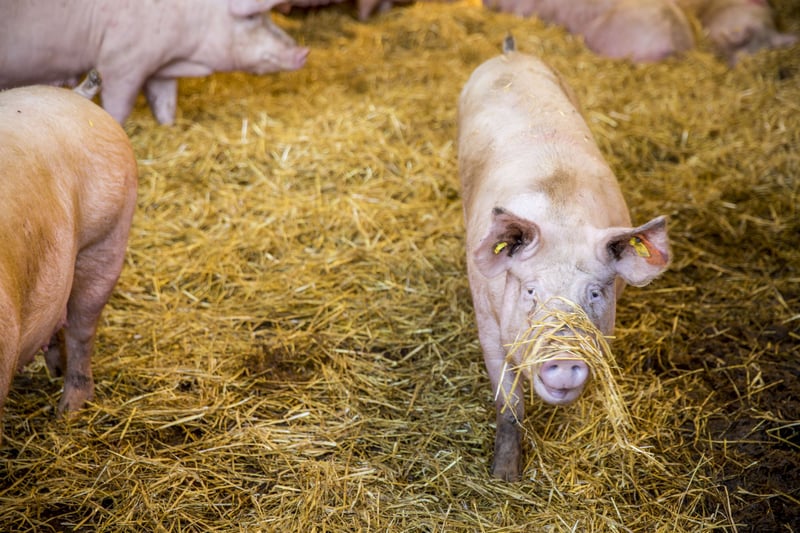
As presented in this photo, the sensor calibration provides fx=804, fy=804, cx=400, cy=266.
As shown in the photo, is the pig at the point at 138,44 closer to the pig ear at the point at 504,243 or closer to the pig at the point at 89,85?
the pig at the point at 89,85

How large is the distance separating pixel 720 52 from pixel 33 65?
5910mm

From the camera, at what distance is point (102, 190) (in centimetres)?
304

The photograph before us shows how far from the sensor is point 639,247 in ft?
9.06

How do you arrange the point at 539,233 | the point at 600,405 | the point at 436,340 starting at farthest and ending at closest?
the point at 436,340, the point at 600,405, the point at 539,233

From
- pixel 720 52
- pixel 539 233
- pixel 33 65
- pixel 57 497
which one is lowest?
pixel 720 52

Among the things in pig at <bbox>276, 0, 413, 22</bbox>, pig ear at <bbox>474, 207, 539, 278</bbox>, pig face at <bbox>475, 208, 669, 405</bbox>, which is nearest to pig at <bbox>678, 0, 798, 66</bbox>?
pig at <bbox>276, 0, 413, 22</bbox>

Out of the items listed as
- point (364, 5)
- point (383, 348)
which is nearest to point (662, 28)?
point (364, 5)

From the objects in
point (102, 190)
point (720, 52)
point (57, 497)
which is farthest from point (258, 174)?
point (720, 52)

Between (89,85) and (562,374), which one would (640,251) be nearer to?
(562,374)

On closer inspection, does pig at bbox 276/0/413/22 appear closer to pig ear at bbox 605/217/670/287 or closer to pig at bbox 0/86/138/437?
pig at bbox 0/86/138/437

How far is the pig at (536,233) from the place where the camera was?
274 centimetres

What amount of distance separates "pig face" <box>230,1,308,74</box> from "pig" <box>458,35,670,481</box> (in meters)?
2.63

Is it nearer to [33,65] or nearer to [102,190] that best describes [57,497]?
[102,190]

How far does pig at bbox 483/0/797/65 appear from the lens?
7445mm
